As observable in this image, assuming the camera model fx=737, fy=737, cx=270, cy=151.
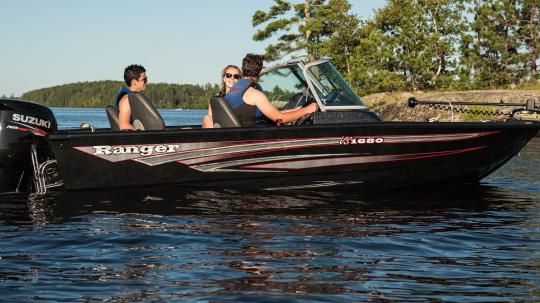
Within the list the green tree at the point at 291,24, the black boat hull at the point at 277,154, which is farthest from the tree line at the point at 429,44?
the black boat hull at the point at 277,154

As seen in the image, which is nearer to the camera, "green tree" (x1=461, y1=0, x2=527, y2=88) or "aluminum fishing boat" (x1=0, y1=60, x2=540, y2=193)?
"aluminum fishing boat" (x1=0, y1=60, x2=540, y2=193)

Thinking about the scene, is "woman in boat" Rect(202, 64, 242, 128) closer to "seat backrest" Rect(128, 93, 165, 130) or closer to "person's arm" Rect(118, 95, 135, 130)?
"seat backrest" Rect(128, 93, 165, 130)

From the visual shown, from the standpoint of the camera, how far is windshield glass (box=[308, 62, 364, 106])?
9.38m

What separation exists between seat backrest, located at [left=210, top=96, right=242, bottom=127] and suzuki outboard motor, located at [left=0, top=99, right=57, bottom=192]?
2013 mm

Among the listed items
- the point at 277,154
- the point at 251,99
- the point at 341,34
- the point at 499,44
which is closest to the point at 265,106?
the point at 251,99

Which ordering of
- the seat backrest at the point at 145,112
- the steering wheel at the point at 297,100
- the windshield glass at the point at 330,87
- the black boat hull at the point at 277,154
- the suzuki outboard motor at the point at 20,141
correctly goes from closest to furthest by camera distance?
1. the suzuki outboard motor at the point at 20,141
2. the black boat hull at the point at 277,154
3. the seat backrest at the point at 145,112
4. the windshield glass at the point at 330,87
5. the steering wheel at the point at 297,100

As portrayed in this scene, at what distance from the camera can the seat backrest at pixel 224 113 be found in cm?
873

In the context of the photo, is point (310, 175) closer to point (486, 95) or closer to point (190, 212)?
point (190, 212)

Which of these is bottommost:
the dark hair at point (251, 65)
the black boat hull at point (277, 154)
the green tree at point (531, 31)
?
the black boat hull at point (277, 154)

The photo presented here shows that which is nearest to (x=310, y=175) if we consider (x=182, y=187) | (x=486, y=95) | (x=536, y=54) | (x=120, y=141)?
(x=182, y=187)

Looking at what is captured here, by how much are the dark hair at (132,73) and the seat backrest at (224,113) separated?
3.10 ft

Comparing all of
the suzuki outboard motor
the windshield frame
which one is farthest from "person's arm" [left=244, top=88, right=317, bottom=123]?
the suzuki outboard motor

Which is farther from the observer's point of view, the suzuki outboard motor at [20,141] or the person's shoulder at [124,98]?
the person's shoulder at [124,98]

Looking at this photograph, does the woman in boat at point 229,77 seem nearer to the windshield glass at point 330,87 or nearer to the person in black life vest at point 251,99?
the person in black life vest at point 251,99
